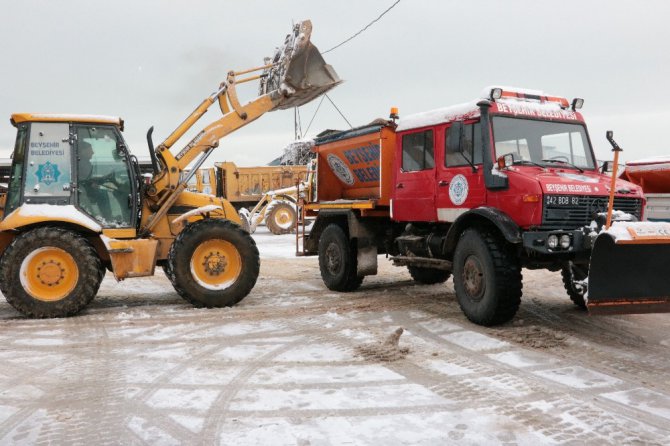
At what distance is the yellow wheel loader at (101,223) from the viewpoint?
7.38m

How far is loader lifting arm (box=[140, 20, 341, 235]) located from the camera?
8711mm

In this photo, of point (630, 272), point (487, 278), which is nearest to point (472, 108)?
point (487, 278)

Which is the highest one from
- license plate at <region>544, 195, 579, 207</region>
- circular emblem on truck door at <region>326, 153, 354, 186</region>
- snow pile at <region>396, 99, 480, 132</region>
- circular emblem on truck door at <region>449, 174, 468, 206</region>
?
snow pile at <region>396, 99, 480, 132</region>

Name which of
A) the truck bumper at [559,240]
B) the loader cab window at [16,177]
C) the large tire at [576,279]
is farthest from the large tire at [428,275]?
the loader cab window at [16,177]

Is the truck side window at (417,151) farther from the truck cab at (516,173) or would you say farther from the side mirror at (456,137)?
the side mirror at (456,137)

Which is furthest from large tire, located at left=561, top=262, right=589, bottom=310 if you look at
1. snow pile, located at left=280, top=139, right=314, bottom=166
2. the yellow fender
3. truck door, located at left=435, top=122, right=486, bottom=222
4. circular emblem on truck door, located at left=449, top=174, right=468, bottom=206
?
snow pile, located at left=280, top=139, right=314, bottom=166

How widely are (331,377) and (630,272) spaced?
9.88ft

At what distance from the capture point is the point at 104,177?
26.0ft

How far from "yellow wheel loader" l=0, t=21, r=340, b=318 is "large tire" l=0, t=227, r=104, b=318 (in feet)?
0.04

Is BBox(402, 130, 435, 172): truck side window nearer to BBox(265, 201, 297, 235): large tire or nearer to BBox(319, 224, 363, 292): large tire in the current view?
BBox(319, 224, 363, 292): large tire

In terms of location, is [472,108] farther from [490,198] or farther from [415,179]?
[415,179]

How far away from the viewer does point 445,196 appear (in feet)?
24.8

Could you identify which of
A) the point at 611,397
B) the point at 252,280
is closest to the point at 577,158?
the point at 611,397

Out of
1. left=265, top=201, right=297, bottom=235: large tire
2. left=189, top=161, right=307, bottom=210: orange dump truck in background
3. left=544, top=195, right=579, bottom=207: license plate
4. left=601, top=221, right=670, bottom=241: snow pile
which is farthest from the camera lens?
left=189, top=161, right=307, bottom=210: orange dump truck in background
